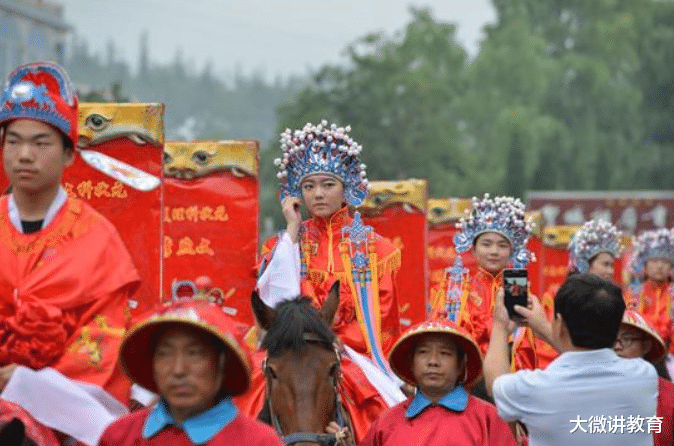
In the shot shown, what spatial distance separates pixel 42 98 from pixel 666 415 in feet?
12.0

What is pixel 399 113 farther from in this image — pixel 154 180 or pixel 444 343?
pixel 444 343

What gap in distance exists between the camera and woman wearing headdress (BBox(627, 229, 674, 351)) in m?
17.1

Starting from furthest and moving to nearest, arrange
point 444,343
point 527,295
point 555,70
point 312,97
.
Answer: point 555,70
point 312,97
point 444,343
point 527,295

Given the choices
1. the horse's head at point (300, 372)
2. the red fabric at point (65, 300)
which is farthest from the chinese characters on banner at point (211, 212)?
the red fabric at point (65, 300)

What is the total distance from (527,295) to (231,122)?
131m

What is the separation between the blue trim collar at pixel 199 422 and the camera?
5094 mm

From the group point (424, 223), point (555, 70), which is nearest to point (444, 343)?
point (424, 223)

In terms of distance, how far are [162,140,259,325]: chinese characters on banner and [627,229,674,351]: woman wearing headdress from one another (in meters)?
5.17

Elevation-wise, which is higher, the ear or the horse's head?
the ear

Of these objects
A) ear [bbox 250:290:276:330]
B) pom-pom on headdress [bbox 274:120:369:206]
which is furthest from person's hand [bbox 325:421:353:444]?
pom-pom on headdress [bbox 274:120:369:206]

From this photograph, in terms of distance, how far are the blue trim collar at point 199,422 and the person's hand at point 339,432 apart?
188 centimetres

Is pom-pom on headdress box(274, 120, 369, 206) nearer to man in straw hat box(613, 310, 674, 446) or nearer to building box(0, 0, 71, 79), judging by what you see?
man in straw hat box(613, 310, 674, 446)

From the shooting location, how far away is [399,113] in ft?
173

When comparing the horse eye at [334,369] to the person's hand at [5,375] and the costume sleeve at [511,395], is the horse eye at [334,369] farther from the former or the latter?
the person's hand at [5,375]
